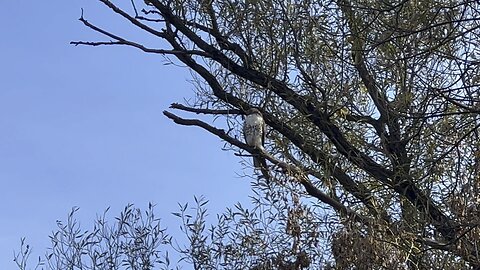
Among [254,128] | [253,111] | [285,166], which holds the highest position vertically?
[253,111]

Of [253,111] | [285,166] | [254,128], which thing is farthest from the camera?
[253,111]

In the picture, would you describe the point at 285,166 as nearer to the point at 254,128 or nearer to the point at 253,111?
the point at 254,128

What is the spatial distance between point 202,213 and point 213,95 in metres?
1.22

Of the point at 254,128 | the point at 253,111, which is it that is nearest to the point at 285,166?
the point at 254,128

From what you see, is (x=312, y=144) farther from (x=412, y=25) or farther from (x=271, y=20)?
(x=412, y=25)

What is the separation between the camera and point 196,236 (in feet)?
15.3

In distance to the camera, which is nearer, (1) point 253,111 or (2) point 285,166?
(2) point 285,166

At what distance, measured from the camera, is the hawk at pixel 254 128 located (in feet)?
17.1

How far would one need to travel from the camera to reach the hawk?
520 cm

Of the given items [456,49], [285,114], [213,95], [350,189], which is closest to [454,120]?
[456,49]

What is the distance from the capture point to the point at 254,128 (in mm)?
5207

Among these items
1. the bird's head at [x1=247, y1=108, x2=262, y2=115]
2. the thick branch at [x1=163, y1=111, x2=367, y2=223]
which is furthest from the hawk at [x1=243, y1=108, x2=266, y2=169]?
the thick branch at [x1=163, y1=111, x2=367, y2=223]

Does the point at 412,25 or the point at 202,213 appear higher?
the point at 412,25

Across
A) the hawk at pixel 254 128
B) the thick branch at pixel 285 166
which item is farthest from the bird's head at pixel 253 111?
the thick branch at pixel 285 166
